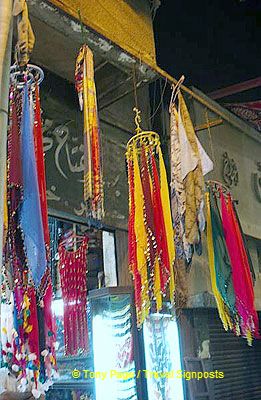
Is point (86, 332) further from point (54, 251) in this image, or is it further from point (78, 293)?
point (54, 251)

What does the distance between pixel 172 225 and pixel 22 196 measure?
1821 mm

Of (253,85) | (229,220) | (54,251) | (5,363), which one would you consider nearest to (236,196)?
(253,85)

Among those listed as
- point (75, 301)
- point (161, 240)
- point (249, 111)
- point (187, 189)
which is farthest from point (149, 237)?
point (249, 111)

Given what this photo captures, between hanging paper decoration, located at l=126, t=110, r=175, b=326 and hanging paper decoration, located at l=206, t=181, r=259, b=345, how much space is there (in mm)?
1036

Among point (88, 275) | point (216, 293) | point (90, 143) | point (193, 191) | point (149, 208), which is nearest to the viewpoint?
point (90, 143)

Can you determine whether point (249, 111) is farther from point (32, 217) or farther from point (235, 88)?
point (32, 217)

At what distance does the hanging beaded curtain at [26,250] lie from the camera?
2.33 m

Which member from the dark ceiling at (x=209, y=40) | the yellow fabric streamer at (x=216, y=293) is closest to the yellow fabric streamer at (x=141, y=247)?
the yellow fabric streamer at (x=216, y=293)

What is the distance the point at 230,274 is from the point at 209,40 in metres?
4.31

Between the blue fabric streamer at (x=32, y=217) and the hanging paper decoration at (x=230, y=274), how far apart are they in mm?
2663

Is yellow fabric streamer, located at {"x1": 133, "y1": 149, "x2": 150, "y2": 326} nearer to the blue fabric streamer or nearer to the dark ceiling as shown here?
the blue fabric streamer

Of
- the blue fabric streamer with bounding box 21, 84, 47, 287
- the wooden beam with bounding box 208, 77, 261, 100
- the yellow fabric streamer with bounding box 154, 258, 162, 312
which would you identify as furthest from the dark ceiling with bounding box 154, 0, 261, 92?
the blue fabric streamer with bounding box 21, 84, 47, 287

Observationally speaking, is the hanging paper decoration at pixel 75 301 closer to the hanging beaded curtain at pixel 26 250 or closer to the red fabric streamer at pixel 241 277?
the red fabric streamer at pixel 241 277

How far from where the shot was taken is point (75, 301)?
20.0ft
